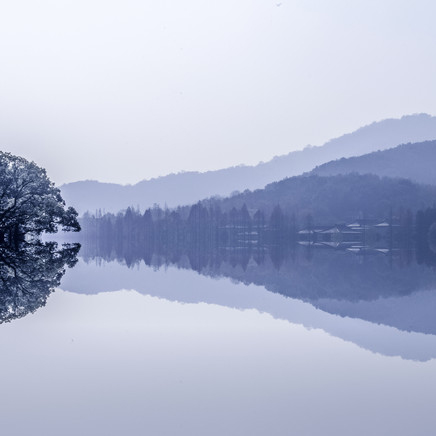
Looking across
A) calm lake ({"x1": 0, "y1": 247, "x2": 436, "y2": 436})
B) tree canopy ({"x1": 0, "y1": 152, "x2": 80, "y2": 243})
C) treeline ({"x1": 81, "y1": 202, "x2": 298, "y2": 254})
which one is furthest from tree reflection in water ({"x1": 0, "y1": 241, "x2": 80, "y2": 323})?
treeline ({"x1": 81, "y1": 202, "x2": 298, "y2": 254})

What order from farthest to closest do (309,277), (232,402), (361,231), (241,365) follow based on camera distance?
(361,231), (309,277), (241,365), (232,402)

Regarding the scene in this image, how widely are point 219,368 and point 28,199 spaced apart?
168 ft

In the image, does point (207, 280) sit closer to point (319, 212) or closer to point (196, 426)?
point (196, 426)

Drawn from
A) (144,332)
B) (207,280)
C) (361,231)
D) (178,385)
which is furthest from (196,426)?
(361,231)

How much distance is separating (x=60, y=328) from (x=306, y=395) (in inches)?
320

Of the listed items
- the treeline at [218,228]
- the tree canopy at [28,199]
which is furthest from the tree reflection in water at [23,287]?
the treeline at [218,228]

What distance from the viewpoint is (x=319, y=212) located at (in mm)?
199000

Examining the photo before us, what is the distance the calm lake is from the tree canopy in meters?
37.6

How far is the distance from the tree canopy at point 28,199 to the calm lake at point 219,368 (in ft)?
123

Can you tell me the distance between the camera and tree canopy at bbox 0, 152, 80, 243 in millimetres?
59312

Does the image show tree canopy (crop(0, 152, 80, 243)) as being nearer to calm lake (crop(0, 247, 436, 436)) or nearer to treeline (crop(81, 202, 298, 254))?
calm lake (crop(0, 247, 436, 436))

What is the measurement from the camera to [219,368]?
1243cm

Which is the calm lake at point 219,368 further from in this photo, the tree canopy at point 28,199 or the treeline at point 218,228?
the treeline at point 218,228

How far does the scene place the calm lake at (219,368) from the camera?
30.4ft
